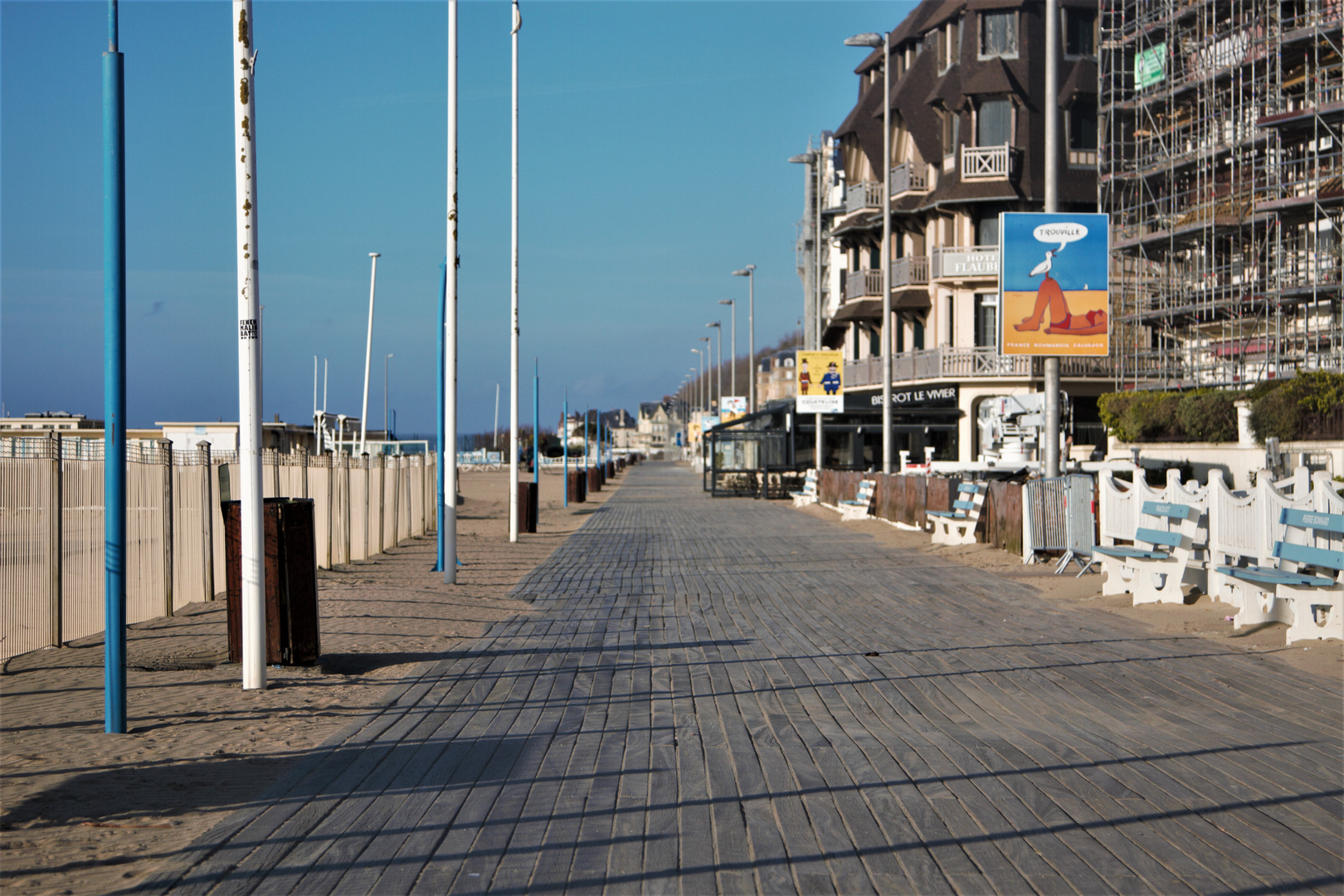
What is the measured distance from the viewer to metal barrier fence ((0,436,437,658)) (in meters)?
9.50

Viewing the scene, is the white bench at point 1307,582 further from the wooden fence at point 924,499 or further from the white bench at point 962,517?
the white bench at point 962,517

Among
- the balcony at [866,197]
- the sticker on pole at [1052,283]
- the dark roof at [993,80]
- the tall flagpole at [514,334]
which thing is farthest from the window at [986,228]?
the sticker on pole at [1052,283]

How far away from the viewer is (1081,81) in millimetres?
47938

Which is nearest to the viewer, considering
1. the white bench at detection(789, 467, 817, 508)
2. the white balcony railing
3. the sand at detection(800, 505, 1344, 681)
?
the sand at detection(800, 505, 1344, 681)

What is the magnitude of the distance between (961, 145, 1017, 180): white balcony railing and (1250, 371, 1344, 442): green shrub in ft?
74.2

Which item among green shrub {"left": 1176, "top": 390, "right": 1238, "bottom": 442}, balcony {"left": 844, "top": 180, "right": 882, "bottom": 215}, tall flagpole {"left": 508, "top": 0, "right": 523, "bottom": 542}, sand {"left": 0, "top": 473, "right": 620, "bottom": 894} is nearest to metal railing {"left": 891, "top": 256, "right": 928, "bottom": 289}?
balcony {"left": 844, "top": 180, "right": 882, "bottom": 215}

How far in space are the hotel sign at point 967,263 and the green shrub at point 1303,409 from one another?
21.5m

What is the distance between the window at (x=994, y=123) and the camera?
48.2 metres

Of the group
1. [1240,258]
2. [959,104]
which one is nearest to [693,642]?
[1240,258]

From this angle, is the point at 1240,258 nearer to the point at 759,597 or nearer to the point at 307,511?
the point at 759,597

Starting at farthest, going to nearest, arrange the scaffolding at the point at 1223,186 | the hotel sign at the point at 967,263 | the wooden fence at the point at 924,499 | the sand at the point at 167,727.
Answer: the hotel sign at the point at 967,263, the scaffolding at the point at 1223,186, the wooden fence at the point at 924,499, the sand at the point at 167,727

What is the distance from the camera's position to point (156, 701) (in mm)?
8023

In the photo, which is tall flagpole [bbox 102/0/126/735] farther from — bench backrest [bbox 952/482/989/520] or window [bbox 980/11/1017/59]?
window [bbox 980/11/1017/59]

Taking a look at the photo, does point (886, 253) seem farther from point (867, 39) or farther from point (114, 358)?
point (114, 358)
